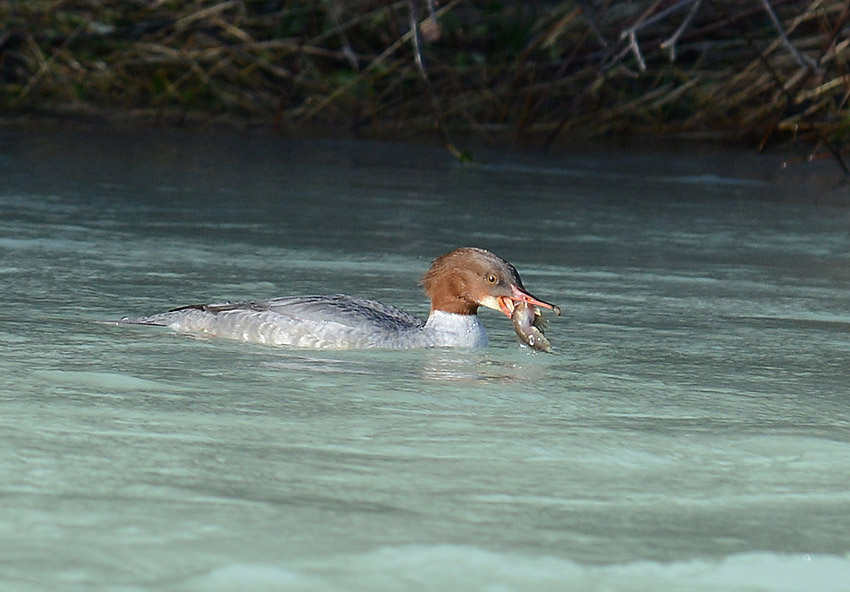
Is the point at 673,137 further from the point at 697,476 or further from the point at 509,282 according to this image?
the point at 697,476

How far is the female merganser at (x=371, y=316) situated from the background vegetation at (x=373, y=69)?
273 inches

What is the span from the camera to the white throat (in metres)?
5.48

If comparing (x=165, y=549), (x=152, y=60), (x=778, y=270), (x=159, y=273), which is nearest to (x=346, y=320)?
(x=159, y=273)

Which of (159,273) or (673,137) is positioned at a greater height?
(673,137)

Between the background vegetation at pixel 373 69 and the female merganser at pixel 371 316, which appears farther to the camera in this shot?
the background vegetation at pixel 373 69

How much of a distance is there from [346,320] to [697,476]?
1.82 metres

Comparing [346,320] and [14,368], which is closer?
[14,368]

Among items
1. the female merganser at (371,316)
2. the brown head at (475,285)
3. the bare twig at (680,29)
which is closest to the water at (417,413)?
the female merganser at (371,316)

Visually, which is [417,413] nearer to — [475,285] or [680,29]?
[475,285]

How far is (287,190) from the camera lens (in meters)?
9.74

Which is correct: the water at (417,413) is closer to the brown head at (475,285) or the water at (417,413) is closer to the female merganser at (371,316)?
the female merganser at (371,316)

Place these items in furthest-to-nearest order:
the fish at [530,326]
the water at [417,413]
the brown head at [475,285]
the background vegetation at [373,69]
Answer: the background vegetation at [373,69], the brown head at [475,285], the fish at [530,326], the water at [417,413]

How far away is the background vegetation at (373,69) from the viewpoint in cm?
1266

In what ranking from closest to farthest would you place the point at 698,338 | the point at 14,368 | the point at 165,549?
the point at 165,549, the point at 14,368, the point at 698,338
